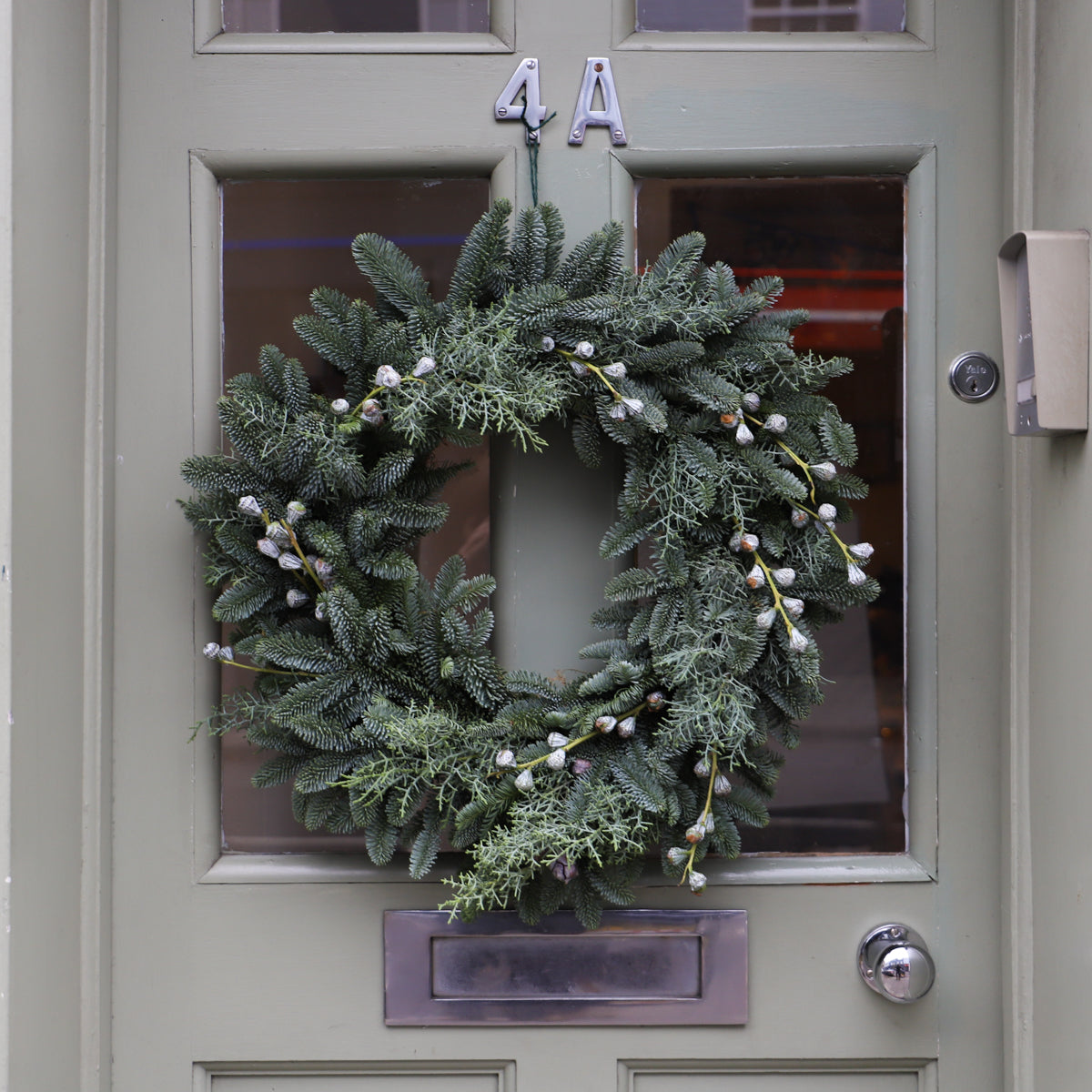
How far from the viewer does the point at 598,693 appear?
101 cm

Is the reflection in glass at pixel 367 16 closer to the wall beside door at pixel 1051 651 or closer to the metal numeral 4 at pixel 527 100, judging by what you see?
the metal numeral 4 at pixel 527 100

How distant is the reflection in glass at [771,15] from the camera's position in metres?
1.10

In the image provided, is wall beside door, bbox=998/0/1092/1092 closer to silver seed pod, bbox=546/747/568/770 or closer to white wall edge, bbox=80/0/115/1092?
silver seed pod, bbox=546/747/568/770

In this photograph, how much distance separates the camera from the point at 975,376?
1.09 meters

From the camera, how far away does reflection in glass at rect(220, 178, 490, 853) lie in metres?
1.10

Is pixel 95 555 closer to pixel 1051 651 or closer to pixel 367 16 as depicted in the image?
pixel 367 16

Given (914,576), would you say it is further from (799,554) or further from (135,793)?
(135,793)

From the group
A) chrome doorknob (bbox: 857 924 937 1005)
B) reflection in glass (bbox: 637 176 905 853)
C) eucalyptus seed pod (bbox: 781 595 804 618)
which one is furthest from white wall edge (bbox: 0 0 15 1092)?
chrome doorknob (bbox: 857 924 937 1005)

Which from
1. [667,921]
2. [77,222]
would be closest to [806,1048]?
[667,921]

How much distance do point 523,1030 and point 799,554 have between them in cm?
60

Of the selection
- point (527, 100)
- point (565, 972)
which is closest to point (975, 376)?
point (527, 100)

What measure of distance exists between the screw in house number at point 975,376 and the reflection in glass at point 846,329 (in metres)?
0.06

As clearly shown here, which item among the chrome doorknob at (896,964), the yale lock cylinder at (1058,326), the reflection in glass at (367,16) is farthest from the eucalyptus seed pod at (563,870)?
the reflection in glass at (367,16)

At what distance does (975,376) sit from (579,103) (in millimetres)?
532
